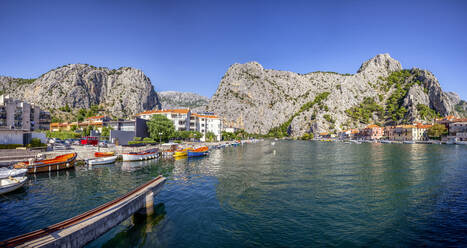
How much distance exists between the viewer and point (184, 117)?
90125 millimetres

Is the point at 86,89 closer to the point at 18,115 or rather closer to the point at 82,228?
the point at 18,115

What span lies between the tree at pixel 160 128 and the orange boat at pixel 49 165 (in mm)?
32273

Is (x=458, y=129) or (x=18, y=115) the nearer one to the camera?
(x=18, y=115)

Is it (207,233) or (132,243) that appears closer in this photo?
(132,243)

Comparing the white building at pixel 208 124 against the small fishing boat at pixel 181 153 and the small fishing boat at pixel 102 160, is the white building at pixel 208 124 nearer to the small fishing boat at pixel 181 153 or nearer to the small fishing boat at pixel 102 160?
the small fishing boat at pixel 181 153

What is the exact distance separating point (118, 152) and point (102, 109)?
5219 inches

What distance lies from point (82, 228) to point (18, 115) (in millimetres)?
104762

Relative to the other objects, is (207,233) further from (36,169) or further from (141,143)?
(141,143)

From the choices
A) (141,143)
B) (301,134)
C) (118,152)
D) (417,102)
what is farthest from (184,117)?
(417,102)

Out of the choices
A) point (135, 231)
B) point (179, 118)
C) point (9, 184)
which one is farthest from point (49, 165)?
point (179, 118)

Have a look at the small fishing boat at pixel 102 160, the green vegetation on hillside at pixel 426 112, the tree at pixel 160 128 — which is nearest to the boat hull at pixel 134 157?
the small fishing boat at pixel 102 160

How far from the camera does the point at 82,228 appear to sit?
7.71 m

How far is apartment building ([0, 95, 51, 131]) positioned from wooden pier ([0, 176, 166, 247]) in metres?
82.7

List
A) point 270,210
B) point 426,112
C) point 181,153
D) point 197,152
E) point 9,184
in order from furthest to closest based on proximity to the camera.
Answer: point 426,112 < point 197,152 < point 181,153 < point 9,184 < point 270,210
